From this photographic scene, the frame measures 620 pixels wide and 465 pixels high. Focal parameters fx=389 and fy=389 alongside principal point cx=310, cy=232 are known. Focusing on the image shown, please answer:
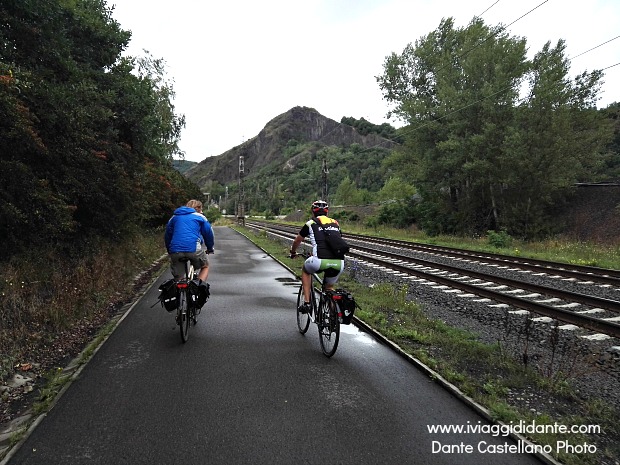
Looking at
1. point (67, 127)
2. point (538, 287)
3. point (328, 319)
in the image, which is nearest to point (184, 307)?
point (328, 319)

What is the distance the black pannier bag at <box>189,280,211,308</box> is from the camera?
5.79 metres

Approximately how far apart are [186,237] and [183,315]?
1.16m

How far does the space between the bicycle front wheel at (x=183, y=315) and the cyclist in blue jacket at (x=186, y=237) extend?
422 mm

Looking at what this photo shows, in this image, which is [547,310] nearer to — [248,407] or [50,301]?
[248,407]

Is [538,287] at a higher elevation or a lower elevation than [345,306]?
lower

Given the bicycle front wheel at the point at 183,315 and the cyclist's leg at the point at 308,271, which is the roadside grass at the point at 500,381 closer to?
the cyclist's leg at the point at 308,271

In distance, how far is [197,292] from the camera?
586 centimetres

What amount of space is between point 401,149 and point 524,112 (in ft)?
34.1

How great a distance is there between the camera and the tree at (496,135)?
23234mm

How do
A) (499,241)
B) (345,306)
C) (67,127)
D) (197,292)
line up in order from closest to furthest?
(345,306), (197,292), (67,127), (499,241)

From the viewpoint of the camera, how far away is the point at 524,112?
2364cm

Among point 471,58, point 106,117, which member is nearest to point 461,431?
point 106,117

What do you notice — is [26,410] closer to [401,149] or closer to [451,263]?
[451,263]

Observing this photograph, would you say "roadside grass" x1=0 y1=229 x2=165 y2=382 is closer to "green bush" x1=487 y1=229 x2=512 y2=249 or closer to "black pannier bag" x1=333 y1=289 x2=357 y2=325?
"black pannier bag" x1=333 y1=289 x2=357 y2=325
